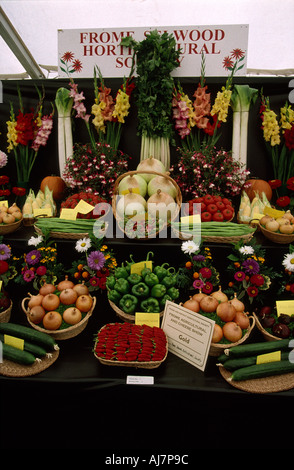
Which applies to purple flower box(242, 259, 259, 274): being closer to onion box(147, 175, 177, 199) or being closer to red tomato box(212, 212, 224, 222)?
red tomato box(212, 212, 224, 222)

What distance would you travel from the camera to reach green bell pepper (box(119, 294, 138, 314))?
1824 millimetres

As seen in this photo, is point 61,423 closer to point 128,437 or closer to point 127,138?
point 128,437

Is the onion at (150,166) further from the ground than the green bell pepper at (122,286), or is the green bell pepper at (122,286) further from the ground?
the onion at (150,166)

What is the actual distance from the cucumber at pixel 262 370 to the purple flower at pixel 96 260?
1.04 metres

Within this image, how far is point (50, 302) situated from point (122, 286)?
0.46 m

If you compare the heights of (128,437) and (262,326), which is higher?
(262,326)

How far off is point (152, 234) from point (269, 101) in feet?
6.56

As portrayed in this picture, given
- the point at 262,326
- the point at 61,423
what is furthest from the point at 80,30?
the point at 61,423

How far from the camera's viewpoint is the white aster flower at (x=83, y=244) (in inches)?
81.7

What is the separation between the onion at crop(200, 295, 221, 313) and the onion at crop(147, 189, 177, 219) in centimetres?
73

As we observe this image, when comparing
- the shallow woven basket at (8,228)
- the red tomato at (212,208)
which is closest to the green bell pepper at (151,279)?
the red tomato at (212,208)

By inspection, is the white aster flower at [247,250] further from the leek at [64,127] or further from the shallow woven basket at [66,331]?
the leek at [64,127]

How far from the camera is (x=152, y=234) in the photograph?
7.05 ft

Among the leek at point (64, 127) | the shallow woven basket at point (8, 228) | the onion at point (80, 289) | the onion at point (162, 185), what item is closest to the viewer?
the onion at point (80, 289)
